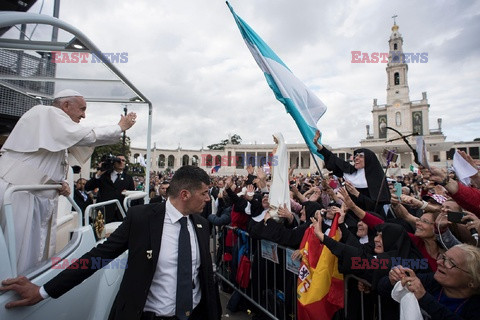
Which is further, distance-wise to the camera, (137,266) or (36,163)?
(36,163)

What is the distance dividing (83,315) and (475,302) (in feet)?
9.97

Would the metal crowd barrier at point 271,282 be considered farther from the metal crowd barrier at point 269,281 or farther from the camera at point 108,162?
the camera at point 108,162

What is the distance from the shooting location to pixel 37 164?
233cm

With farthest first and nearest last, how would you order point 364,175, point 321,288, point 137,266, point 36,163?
point 364,175 < point 321,288 < point 36,163 < point 137,266

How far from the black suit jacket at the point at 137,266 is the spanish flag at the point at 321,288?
1.22 meters

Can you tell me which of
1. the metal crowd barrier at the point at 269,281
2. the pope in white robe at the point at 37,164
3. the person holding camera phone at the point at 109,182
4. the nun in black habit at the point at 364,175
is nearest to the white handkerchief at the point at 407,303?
the metal crowd barrier at the point at 269,281

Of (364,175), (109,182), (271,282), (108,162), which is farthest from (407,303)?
(109,182)

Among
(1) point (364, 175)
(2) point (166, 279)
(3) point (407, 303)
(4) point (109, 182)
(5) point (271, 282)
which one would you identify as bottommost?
(5) point (271, 282)

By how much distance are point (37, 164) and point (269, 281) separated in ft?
11.2

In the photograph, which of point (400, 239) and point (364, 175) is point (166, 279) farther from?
point (364, 175)

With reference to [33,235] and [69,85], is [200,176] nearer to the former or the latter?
[33,235]

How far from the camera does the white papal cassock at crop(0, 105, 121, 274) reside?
214cm

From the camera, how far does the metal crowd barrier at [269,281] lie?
3715 millimetres

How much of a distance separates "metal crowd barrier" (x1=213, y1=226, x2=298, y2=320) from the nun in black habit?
1.54m
